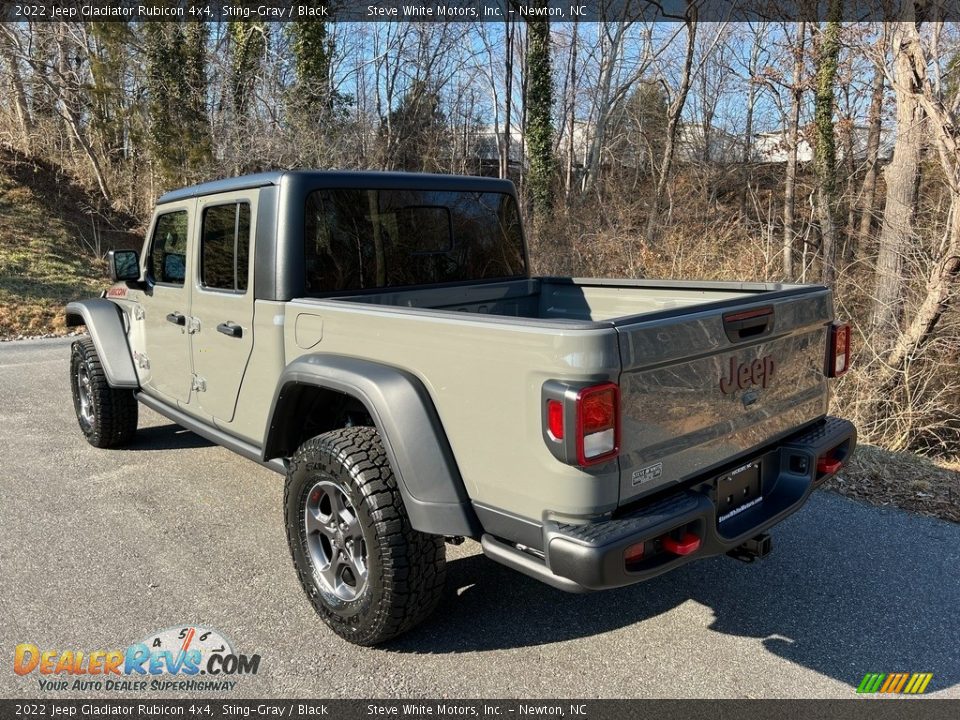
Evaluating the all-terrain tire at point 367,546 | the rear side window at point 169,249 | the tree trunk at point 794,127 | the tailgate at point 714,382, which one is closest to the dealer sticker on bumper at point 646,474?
the tailgate at point 714,382

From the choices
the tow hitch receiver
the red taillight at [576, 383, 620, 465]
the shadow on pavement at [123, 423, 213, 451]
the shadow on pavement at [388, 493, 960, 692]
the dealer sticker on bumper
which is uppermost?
the red taillight at [576, 383, 620, 465]

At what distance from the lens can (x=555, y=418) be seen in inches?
90.2

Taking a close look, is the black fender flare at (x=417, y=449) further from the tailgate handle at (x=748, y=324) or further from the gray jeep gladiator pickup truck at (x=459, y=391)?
the tailgate handle at (x=748, y=324)

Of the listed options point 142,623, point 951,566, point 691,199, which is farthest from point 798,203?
point 142,623

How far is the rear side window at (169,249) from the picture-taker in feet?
14.2

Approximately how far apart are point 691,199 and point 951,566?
13932 millimetres

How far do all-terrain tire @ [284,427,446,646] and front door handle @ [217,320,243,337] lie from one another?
848mm

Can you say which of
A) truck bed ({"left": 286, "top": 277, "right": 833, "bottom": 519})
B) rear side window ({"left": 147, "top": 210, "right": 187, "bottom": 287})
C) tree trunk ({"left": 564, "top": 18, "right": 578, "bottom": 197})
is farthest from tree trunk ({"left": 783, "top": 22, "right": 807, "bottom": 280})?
tree trunk ({"left": 564, "top": 18, "right": 578, "bottom": 197})

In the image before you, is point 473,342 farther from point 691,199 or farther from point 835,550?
point 691,199

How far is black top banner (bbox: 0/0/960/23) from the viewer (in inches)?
675

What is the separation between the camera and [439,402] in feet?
8.82

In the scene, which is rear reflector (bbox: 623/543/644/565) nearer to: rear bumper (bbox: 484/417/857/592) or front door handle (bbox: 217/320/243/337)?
rear bumper (bbox: 484/417/857/592)

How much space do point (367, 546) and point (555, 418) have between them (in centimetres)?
101

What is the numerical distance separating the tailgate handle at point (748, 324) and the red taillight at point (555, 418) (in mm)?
832
